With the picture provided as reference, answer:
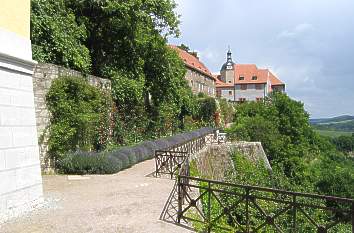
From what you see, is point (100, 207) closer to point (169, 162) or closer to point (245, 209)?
point (245, 209)

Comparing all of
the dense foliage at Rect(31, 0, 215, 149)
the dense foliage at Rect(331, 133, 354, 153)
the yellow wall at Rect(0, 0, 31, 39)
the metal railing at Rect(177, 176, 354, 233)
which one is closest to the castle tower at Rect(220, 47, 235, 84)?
the dense foliage at Rect(331, 133, 354, 153)

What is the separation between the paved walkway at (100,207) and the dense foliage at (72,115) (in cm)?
130

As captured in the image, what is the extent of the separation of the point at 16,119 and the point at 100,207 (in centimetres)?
237

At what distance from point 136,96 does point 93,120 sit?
5.15 metres

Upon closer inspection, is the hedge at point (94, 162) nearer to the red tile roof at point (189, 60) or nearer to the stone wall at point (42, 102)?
the stone wall at point (42, 102)

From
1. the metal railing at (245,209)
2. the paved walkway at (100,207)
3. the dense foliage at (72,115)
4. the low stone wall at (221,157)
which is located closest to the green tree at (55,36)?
the dense foliage at (72,115)

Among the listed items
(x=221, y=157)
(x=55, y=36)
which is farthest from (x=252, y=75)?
(x=55, y=36)

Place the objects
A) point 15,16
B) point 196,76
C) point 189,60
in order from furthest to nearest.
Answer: point 189,60 → point 196,76 → point 15,16

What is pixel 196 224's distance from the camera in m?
6.02

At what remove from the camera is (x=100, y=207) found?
7.02 metres

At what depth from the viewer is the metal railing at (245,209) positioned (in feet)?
15.4

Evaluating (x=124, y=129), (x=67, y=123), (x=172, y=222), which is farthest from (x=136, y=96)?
(x=172, y=222)

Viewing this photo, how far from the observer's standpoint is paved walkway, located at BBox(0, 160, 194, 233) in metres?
5.79

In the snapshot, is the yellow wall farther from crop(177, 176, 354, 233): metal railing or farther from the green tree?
the green tree
